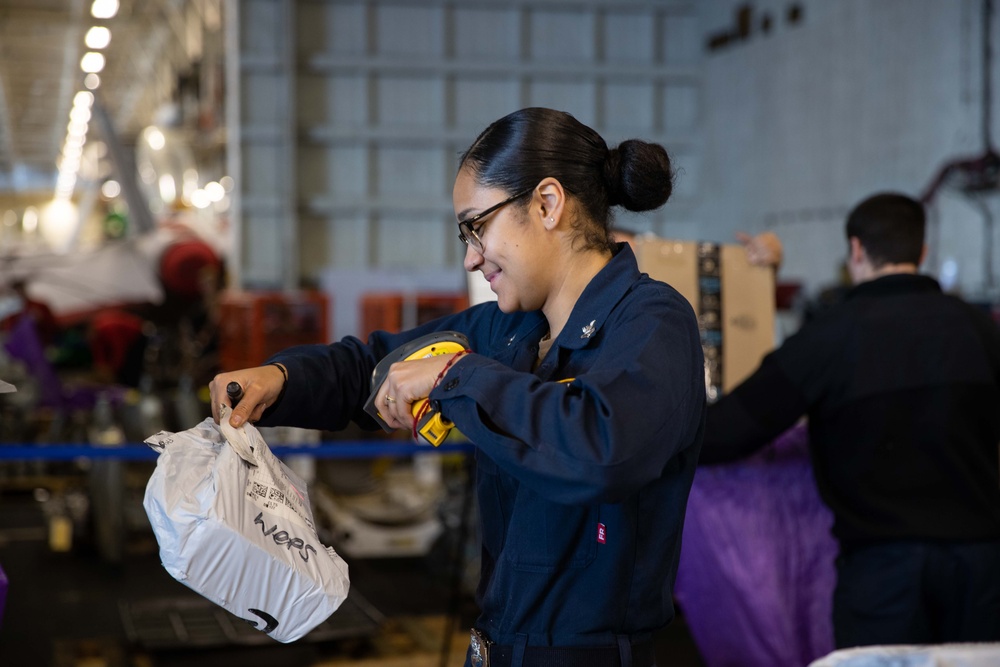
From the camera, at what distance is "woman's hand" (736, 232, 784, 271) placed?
132 inches

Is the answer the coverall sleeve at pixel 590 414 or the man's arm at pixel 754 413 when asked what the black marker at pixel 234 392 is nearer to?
the coverall sleeve at pixel 590 414

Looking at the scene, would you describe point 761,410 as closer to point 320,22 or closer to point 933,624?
point 933,624

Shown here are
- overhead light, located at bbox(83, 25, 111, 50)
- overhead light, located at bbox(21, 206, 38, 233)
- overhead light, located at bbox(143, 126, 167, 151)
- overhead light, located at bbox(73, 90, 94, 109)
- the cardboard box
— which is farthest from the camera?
overhead light, located at bbox(21, 206, 38, 233)

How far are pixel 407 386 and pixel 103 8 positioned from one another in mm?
15933

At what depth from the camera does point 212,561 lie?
4.79 feet

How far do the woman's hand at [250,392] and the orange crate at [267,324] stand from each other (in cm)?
724

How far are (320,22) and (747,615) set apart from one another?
8984 mm

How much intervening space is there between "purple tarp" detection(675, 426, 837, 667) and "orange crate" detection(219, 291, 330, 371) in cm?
627

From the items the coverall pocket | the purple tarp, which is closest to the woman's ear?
the coverall pocket

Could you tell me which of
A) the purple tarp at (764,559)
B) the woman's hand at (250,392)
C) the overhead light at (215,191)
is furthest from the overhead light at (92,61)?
the woman's hand at (250,392)

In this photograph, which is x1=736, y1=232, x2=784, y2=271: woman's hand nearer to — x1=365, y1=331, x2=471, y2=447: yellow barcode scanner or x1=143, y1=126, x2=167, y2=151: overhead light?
x1=365, y1=331, x2=471, y2=447: yellow barcode scanner

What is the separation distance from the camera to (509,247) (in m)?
1.56

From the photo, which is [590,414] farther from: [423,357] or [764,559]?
[764,559]

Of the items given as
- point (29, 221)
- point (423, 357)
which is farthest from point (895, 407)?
point (29, 221)
